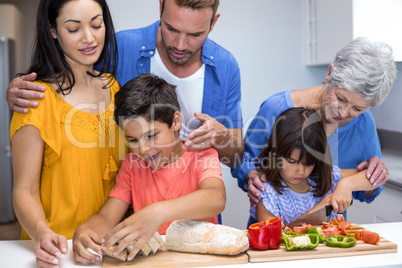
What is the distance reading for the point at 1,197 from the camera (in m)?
3.19

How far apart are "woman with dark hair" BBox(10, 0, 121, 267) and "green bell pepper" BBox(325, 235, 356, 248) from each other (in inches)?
22.0

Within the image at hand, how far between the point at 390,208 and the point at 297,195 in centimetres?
85

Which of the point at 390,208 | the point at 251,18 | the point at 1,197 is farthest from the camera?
the point at 1,197

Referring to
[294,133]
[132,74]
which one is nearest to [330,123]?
[294,133]

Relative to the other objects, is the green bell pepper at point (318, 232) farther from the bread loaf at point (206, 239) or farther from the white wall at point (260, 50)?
the white wall at point (260, 50)

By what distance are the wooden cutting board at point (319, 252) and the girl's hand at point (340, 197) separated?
29cm

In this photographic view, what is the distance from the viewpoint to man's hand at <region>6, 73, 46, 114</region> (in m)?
1.04

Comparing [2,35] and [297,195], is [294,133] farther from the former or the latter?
[2,35]

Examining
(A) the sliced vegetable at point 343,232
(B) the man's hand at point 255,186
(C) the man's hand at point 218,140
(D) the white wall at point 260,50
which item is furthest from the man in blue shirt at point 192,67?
(D) the white wall at point 260,50

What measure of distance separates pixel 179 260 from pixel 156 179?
0.33 meters

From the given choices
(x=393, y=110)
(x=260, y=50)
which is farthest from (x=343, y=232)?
(x=393, y=110)

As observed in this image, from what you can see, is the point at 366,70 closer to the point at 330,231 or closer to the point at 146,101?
the point at 330,231

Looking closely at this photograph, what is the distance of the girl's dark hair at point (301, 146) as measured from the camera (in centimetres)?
123

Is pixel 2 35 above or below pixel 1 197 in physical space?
above
